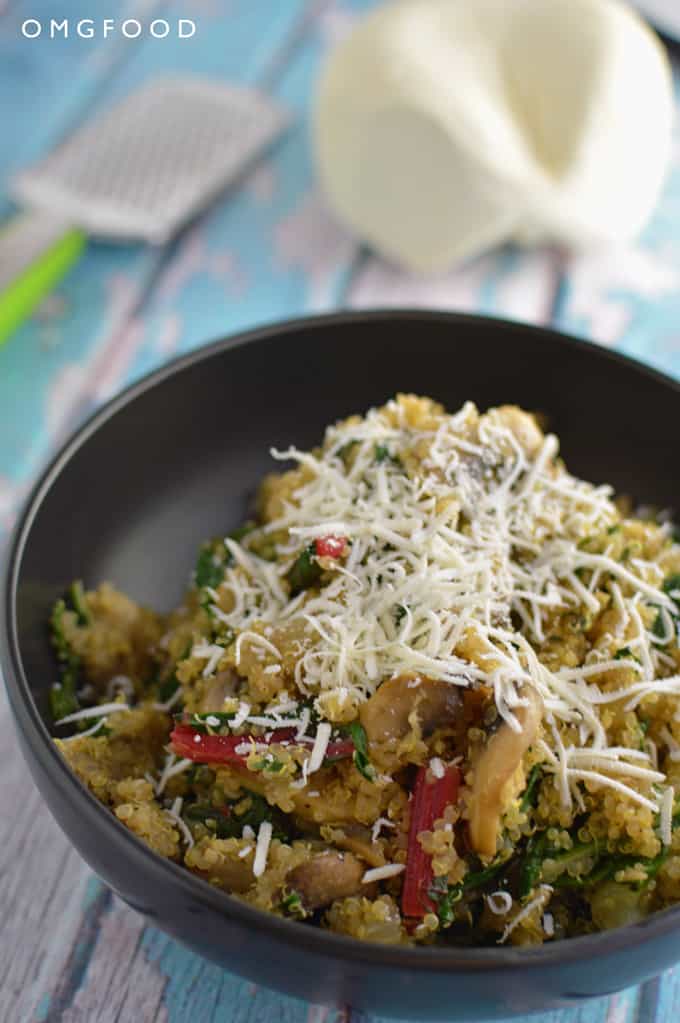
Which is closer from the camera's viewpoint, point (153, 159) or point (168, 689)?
point (168, 689)

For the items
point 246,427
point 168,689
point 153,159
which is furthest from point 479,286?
point 168,689

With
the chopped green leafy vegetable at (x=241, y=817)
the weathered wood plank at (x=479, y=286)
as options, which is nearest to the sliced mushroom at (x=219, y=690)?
the chopped green leafy vegetable at (x=241, y=817)

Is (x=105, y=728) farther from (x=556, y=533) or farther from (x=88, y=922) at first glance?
(x=556, y=533)

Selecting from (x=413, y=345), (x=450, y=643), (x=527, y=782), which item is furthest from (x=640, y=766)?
(x=413, y=345)

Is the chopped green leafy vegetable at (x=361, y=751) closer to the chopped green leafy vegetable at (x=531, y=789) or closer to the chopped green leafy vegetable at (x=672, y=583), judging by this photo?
the chopped green leafy vegetable at (x=531, y=789)

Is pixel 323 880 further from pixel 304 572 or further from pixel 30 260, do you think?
pixel 30 260

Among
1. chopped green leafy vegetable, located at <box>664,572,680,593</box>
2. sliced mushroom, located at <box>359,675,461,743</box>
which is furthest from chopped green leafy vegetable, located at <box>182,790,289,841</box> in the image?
chopped green leafy vegetable, located at <box>664,572,680,593</box>
